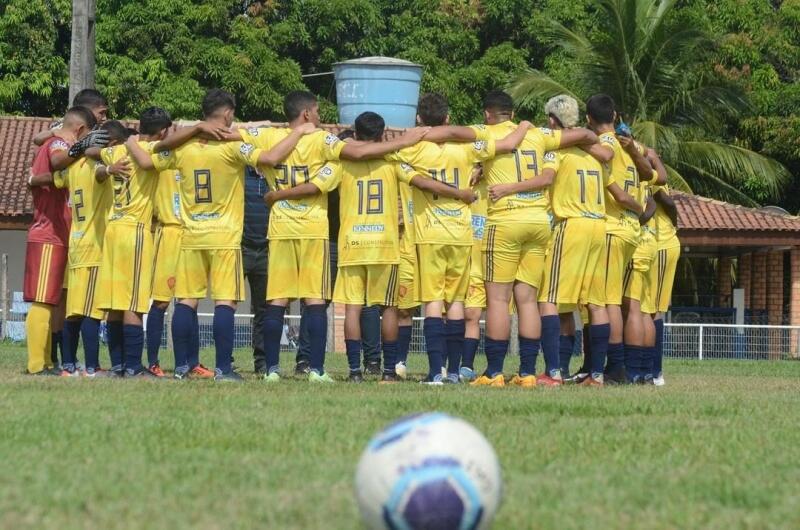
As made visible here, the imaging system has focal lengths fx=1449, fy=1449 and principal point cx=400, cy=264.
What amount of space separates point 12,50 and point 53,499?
3253cm

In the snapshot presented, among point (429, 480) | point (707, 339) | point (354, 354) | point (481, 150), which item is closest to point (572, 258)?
point (481, 150)

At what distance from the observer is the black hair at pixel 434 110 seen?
12766mm

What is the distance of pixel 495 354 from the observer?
42.0 ft

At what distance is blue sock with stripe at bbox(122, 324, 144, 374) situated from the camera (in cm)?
1275

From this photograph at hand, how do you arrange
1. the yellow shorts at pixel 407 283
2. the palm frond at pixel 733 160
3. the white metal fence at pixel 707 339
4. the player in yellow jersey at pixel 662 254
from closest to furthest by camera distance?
1. the yellow shorts at pixel 407 283
2. the player in yellow jersey at pixel 662 254
3. the white metal fence at pixel 707 339
4. the palm frond at pixel 733 160

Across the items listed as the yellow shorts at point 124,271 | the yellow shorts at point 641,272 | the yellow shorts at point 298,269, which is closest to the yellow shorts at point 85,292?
the yellow shorts at point 124,271

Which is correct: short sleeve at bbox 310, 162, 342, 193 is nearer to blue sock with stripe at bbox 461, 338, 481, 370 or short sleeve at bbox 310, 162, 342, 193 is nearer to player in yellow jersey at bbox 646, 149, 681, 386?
blue sock with stripe at bbox 461, 338, 481, 370

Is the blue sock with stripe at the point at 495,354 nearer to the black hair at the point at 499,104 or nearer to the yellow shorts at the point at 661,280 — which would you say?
the yellow shorts at the point at 661,280

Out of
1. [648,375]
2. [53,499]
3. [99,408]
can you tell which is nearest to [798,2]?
[648,375]

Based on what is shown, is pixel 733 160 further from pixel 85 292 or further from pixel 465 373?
pixel 85 292

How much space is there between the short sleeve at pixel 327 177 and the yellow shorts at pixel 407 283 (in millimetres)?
1215

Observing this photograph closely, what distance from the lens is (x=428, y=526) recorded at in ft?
16.6

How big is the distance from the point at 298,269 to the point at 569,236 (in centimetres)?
246

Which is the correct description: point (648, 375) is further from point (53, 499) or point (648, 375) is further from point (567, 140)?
point (53, 499)
